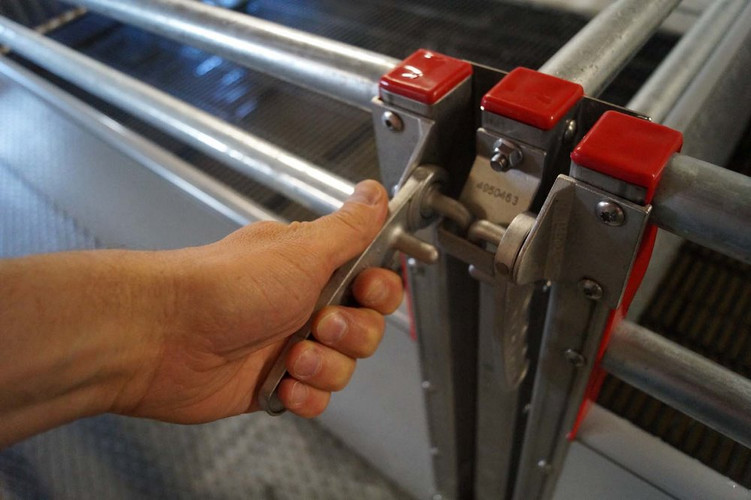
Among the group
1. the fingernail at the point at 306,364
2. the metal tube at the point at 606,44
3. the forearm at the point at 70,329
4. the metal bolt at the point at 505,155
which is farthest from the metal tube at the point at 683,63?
the forearm at the point at 70,329

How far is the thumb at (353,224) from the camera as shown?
50 centimetres

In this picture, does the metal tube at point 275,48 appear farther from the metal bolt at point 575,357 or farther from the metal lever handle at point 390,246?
the metal bolt at point 575,357

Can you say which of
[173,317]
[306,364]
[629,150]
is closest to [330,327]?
[306,364]

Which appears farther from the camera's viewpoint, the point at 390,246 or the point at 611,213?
the point at 390,246

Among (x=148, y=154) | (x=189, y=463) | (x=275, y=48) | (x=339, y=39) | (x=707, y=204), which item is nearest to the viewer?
(x=707, y=204)

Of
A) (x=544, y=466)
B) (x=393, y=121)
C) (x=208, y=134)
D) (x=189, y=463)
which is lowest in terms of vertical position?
(x=189, y=463)

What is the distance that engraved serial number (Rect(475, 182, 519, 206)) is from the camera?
0.44m

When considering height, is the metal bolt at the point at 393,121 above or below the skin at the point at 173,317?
above

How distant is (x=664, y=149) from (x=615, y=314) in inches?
6.5

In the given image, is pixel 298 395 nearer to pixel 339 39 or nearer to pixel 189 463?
pixel 339 39

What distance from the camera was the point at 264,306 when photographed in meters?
0.51

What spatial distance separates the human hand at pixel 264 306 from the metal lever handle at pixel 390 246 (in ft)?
0.04

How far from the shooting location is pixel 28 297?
44cm

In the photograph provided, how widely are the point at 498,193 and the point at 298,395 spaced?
0.27 metres
